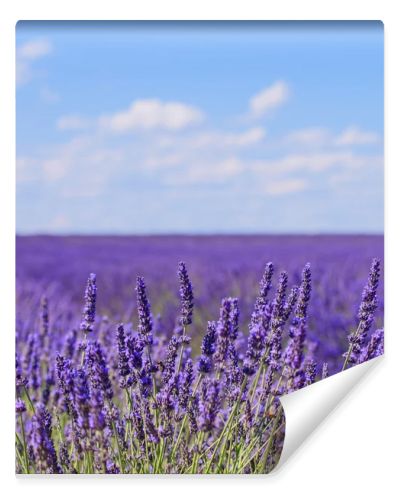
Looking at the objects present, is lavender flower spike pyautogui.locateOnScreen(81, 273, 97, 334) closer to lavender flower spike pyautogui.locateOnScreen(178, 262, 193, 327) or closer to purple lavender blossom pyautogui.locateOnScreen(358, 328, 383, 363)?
lavender flower spike pyautogui.locateOnScreen(178, 262, 193, 327)

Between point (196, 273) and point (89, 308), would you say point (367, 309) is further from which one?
point (196, 273)

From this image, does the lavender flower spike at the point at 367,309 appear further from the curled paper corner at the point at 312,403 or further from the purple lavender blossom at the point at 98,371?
the purple lavender blossom at the point at 98,371

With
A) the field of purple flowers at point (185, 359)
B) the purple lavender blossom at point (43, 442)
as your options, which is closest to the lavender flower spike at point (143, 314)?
the field of purple flowers at point (185, 359)

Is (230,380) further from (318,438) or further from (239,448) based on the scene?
(318,438)

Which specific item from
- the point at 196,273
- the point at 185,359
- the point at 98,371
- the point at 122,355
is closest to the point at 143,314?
the point at 122,355
